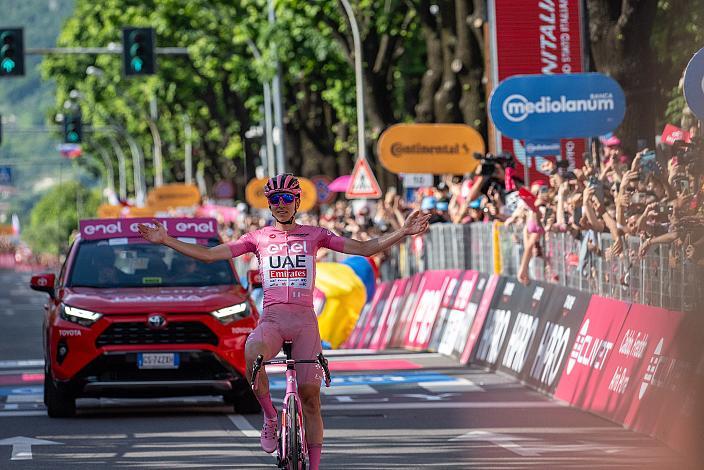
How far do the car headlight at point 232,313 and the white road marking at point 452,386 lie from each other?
125 inches

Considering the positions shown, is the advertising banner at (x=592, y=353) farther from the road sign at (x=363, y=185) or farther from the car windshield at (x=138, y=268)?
the road sign at (x=363, y=185)

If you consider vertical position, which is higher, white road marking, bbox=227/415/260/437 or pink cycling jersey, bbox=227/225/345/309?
pink cycling jersey, bbox=227/225/345/309

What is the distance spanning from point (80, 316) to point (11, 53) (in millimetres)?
20650

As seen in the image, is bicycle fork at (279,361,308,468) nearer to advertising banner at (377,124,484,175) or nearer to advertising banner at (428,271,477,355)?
advertising banner at (428,271,477,355)

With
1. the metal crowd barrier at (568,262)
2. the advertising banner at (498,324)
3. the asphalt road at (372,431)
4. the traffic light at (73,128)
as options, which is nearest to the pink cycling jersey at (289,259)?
the asphalt road at (372,431)

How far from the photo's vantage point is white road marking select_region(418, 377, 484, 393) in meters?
19.2

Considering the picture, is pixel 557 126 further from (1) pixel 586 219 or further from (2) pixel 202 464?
(2) pixel 202 464

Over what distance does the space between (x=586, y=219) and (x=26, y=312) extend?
102 feet

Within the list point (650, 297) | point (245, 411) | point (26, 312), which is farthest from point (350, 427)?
point (26, 312)

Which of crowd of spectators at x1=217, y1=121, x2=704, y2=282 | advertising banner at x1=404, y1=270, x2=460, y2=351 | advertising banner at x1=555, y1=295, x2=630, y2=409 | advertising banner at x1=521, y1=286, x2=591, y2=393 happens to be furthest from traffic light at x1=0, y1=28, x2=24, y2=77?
advertising banner at x1=555, y1=295, x2=630, y2=409

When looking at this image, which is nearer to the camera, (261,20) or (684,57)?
(684,57)

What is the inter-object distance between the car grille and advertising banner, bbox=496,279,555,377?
4.25m

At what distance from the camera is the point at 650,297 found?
1558cm

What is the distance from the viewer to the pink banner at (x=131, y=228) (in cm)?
1761
